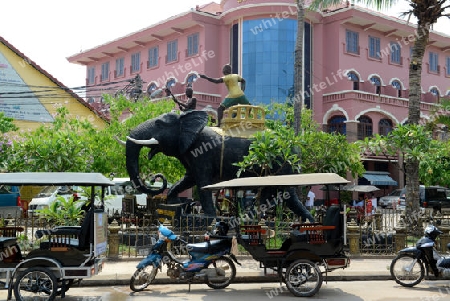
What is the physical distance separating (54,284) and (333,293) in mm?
4625

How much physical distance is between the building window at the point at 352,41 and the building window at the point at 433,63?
27.0 ft

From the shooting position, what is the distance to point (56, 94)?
3297 centimetres

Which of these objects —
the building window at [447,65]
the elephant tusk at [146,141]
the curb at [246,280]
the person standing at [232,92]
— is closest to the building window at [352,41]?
the building window at [447,65]

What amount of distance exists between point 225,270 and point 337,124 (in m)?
30.6

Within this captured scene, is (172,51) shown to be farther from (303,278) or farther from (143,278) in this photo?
(303,278)

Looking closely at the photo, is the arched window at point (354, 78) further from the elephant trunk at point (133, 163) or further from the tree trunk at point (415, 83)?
the elephant trunk at point (133, 163)

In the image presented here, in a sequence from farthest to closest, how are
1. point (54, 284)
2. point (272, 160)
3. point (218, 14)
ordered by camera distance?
point (218, 14) → point (272, 160) → point (54, 284)

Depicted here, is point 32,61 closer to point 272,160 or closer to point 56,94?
point 56,94

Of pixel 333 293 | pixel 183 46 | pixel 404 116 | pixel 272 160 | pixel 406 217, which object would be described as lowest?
pixel 333 293

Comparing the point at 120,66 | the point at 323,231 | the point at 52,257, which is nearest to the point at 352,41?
the point at 120,66

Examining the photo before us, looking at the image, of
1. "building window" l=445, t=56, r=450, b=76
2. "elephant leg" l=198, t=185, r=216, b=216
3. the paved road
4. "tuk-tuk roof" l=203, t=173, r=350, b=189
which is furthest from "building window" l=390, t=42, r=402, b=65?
"tuk-tuk roof" l=203, t=173, r=350, b=189

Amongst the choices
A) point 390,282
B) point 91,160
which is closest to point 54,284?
point 390,282

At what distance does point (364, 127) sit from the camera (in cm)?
3897

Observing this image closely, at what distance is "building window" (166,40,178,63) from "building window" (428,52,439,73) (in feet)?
66.9
